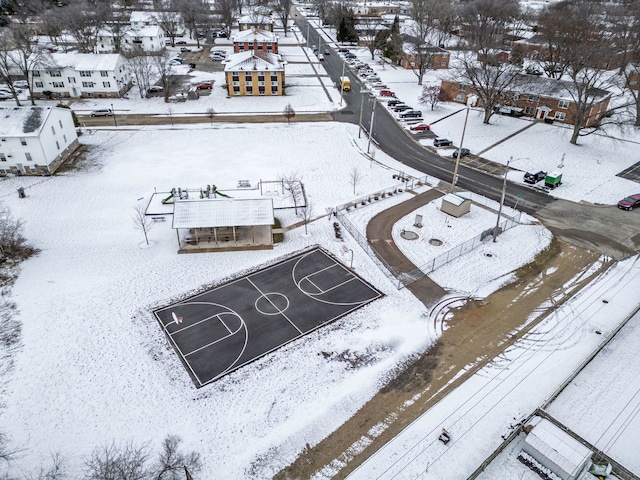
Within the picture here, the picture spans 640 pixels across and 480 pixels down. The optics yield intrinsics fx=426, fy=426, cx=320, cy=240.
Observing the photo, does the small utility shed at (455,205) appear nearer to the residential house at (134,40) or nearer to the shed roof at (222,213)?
the shed roof at (222,213)

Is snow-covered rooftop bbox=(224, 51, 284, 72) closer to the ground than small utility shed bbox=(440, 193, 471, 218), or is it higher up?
higher up

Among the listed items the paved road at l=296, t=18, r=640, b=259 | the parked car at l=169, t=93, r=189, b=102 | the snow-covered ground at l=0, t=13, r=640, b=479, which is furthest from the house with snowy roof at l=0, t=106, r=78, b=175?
the paved road at l=296, t=18, r=640, b=259

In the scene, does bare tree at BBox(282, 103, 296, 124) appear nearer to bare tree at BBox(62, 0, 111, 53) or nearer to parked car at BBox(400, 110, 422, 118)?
parked car at BBox(400, 110, 422, 118)

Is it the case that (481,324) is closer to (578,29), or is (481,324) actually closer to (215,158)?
(215,158)

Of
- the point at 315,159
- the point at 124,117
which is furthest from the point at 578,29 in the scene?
the point at 124,117

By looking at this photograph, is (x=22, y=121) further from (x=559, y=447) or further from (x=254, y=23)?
(x=254, y=23)

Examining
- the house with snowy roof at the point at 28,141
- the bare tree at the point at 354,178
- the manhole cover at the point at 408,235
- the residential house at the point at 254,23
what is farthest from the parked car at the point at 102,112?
the residential house at the point at 254,23
